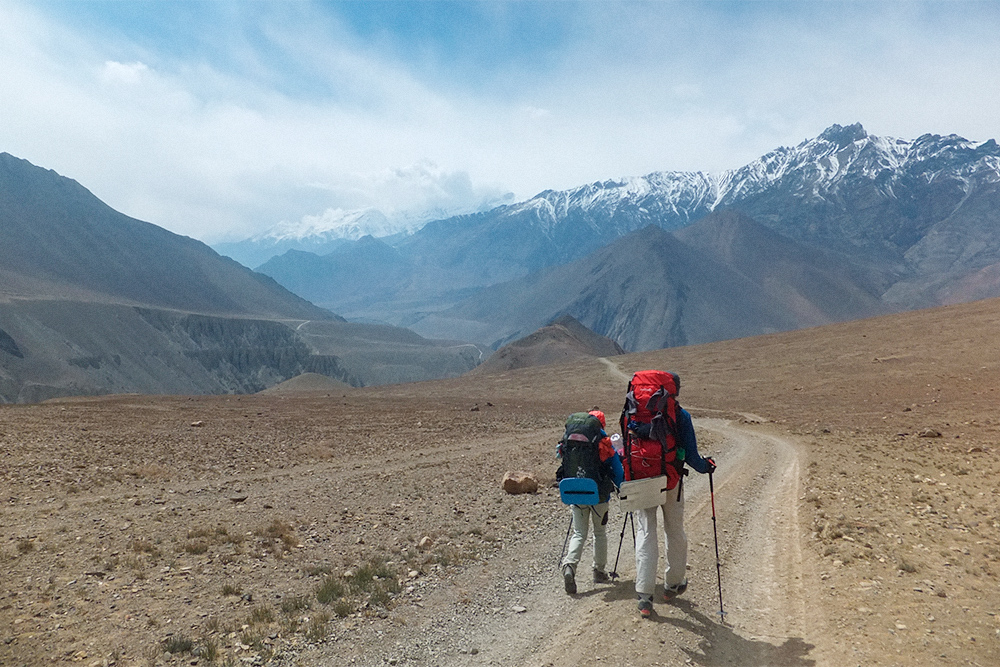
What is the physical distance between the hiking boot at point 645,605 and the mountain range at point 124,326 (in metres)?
89.1

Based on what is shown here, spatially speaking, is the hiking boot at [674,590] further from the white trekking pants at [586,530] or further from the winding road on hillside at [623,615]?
the white trekking pants at [586,530]

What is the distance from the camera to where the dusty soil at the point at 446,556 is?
6.33 metres

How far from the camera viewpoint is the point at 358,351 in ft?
502

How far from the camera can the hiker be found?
7.57 m

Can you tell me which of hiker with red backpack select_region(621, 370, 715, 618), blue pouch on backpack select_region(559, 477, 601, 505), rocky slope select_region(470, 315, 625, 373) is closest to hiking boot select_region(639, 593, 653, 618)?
hiker with red backpack select_region(621, 370, 715, 618)

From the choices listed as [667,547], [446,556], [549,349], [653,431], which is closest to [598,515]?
[667,547]

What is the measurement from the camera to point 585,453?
7559 millimetres

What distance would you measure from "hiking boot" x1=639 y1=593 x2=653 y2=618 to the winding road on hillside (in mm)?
92

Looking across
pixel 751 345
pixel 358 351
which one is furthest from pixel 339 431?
pixel 358 351

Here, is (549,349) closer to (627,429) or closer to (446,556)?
(446,556)

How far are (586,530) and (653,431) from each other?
2004 millimetres

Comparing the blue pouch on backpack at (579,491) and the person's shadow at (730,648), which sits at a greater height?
the blue pouch on backpack at (579,491)

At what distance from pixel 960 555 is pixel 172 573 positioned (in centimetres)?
1156

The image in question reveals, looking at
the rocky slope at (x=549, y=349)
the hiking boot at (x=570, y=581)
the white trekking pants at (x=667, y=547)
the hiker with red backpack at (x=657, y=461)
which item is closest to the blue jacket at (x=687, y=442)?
the hiker with red backpack at (x=657, y=461)
